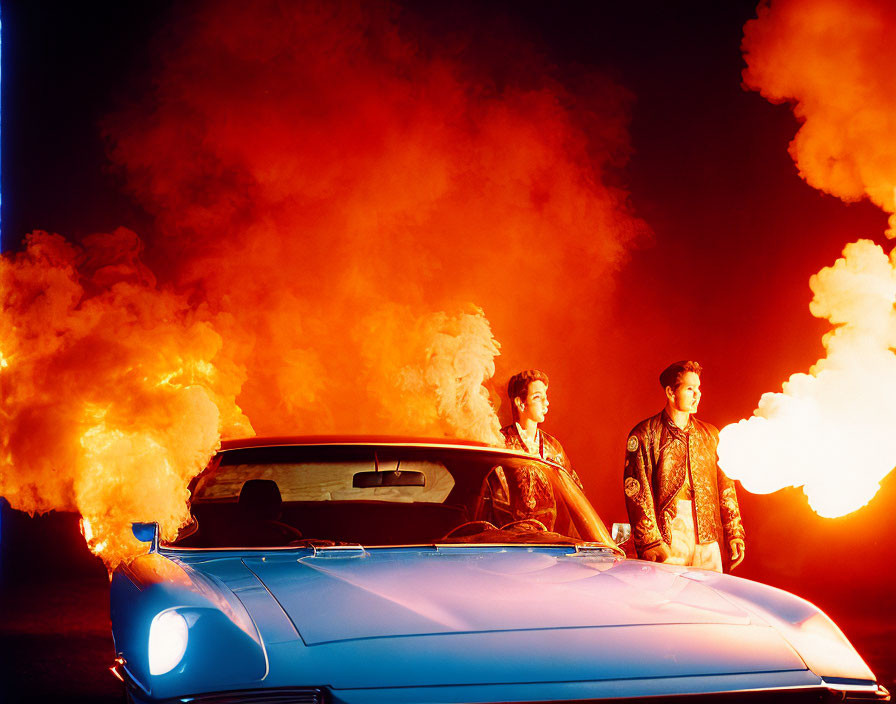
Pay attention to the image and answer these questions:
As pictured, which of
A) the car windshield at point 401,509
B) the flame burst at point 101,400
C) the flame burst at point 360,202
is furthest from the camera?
the flame burst at point 360,202

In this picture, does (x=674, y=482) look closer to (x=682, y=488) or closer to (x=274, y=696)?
(x=682, y=488)

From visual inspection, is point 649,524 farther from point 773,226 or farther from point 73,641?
point 773,226

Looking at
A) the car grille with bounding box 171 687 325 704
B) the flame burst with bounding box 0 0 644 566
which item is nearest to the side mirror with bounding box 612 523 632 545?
the car grille with bounding box 171 687 325 704

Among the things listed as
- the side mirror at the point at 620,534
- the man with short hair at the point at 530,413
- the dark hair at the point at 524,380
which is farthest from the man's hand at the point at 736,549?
the side mirror at the point at 620,534

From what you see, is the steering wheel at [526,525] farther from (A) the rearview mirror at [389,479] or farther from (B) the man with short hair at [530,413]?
(B) the man with short hair at [530,413]

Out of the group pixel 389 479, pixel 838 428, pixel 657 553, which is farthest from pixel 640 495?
pixel 389 479

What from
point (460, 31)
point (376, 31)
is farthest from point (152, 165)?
point (460, 31)

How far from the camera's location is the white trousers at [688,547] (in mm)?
5613

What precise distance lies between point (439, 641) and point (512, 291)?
914 centimetres

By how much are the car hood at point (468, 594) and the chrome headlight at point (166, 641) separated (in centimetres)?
26

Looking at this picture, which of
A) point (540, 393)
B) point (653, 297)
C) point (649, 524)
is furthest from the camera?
A: point (653, 297)

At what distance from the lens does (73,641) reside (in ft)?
23.8

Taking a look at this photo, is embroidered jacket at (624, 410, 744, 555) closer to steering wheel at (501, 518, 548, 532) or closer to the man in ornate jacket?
the man in ornate jacket

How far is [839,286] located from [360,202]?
5.20 m
